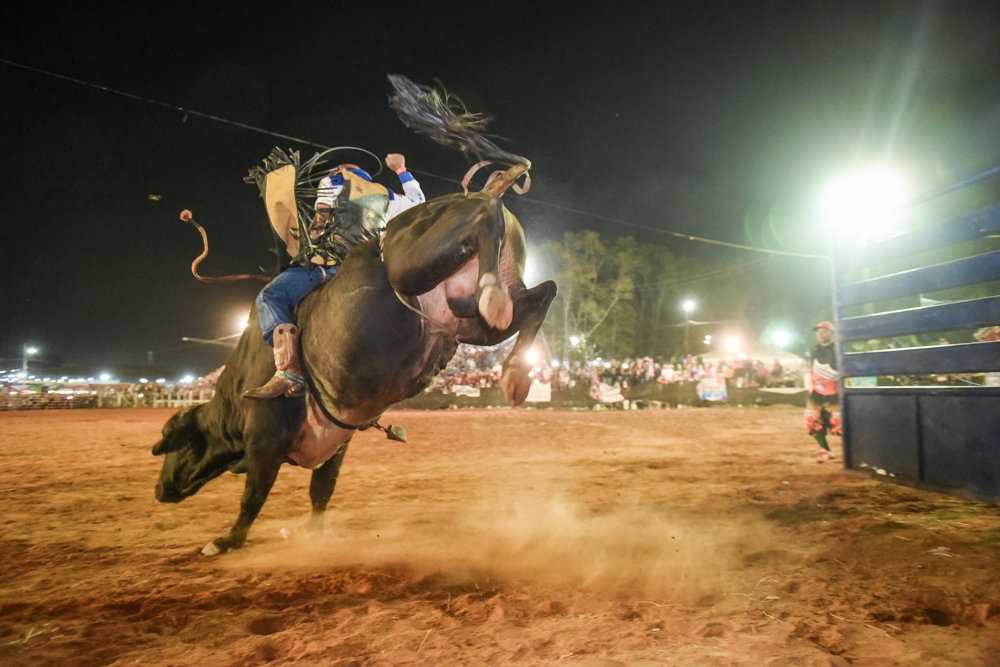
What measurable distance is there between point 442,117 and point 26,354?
230 feet

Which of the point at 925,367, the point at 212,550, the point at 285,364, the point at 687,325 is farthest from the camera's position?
the point at 687,325

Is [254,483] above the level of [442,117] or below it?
below

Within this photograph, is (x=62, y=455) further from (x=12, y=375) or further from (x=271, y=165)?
(x=12, y=375)

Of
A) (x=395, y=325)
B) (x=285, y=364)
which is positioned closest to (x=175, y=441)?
(x=285, y=364)

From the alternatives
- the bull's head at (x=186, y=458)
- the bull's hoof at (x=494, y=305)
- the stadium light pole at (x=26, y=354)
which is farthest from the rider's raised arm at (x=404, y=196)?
the stadium light pole at (x=26, y=354)

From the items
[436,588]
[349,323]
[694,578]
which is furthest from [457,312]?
[694,578]

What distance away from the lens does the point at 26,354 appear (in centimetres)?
5300

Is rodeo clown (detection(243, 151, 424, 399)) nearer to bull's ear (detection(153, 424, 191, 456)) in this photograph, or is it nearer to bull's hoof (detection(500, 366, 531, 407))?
bull's ear (detection(153, 424, 191, 456))

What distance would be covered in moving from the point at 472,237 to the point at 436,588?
223 cm

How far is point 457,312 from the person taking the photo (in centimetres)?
300

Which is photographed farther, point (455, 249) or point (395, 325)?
point (395, 325)

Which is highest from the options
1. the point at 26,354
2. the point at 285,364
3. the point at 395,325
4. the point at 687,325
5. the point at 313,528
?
the point at 687,325

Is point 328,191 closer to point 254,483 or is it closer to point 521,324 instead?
point 521,324

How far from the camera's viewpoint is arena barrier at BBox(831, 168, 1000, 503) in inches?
187
